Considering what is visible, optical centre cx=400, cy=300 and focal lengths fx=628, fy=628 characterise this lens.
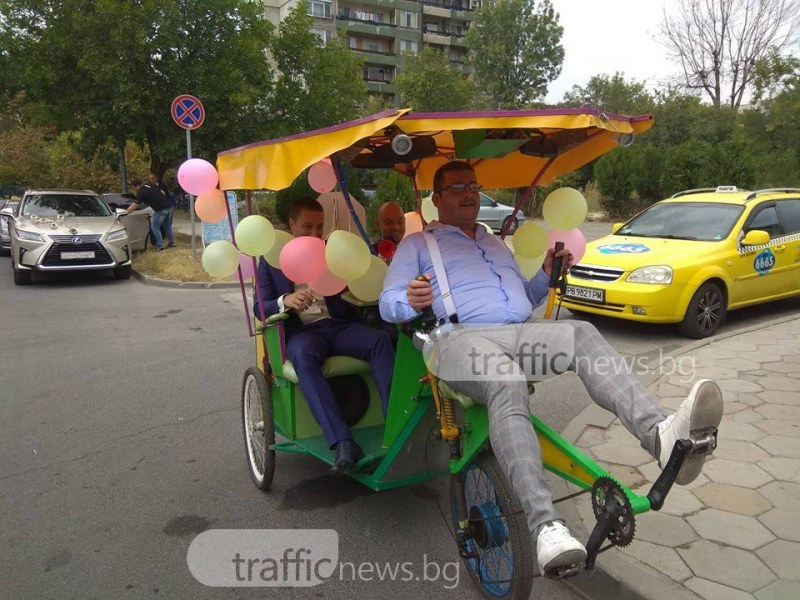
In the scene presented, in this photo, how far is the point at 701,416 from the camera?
7.05 ft

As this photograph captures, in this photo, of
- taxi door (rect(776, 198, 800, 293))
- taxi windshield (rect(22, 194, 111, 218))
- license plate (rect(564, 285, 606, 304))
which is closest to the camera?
license plate (rect(564, 285, 606, 304))

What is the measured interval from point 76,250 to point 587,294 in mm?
9301

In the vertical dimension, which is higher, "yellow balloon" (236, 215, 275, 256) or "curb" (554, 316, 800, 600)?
"yellow balloon" (236, 215, 275, 256)

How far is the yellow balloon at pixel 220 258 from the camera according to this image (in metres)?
3.65

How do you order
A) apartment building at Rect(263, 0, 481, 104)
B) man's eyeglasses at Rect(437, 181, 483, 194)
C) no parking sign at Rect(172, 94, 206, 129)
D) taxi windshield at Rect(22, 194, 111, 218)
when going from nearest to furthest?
man's eyeglasses at Rect(437, 181, 483, 194)
no parking sign at Rect(172, 94, 206, 129)
taxi windshield at Rect(22, 194, 111, 218)
apartment building at Rect(263, 0, 481, 104)

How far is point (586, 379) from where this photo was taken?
2604 millimetres

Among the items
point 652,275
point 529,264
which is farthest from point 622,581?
point 652,275

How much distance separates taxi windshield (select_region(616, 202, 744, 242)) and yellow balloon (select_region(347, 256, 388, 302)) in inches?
219

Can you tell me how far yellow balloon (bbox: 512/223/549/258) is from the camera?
3.70 metres

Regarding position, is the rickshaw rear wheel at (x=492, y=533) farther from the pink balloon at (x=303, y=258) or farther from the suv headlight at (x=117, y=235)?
the suv headlight at (x=117, y=235)

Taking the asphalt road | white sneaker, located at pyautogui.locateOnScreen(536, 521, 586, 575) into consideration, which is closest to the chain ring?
white sneaker, located at pyautogui.locateOnScreen(536, 521, 586, 575)

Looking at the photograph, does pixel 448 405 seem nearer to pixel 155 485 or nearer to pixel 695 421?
pixel 695 421

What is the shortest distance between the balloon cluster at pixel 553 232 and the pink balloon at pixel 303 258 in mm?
1222

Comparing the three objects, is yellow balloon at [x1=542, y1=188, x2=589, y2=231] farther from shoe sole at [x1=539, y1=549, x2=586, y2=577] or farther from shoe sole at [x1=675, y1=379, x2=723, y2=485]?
shoe sole at [x1=539, y1=549, x2=586, y2=577]
